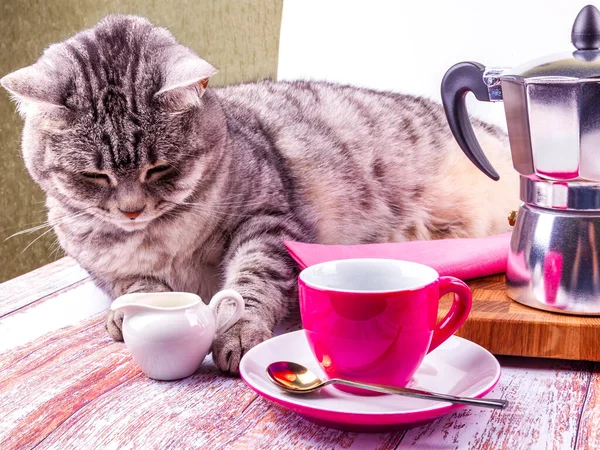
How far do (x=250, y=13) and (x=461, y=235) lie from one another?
1.25 meters

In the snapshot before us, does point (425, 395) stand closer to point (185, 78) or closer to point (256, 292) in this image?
point (256, 292)

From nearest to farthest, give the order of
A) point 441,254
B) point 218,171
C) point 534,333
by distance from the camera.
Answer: point 534,333
point 441,254
point 218,171

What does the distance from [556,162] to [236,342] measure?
492 mm

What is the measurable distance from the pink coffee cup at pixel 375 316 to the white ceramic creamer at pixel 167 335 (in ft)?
0.61

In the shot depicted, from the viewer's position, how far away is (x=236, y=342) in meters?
0.98

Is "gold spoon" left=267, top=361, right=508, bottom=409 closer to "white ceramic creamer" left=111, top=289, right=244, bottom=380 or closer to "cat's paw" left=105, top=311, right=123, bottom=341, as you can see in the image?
"white ceramic creamer" left=111, top=289, right=244, bottom=380

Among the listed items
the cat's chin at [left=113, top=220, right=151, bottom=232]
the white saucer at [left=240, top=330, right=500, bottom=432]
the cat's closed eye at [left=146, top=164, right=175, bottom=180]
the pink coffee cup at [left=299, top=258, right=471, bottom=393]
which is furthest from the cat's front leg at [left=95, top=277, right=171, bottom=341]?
the pink coffee cup at [left=299, top=258, right=471, bottom=393]

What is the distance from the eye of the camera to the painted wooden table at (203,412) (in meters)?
0.76

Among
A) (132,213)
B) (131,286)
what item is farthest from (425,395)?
(131,286)

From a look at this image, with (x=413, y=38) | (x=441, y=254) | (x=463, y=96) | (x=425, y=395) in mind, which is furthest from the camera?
(x=413, y=38)

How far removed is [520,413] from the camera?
0.81 metres

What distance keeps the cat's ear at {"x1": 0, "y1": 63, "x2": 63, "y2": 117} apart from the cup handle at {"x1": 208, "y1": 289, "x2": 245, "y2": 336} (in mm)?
417

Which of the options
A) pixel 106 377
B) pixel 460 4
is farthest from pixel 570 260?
pixel 460 4

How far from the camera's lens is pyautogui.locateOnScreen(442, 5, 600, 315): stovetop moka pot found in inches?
35.9
